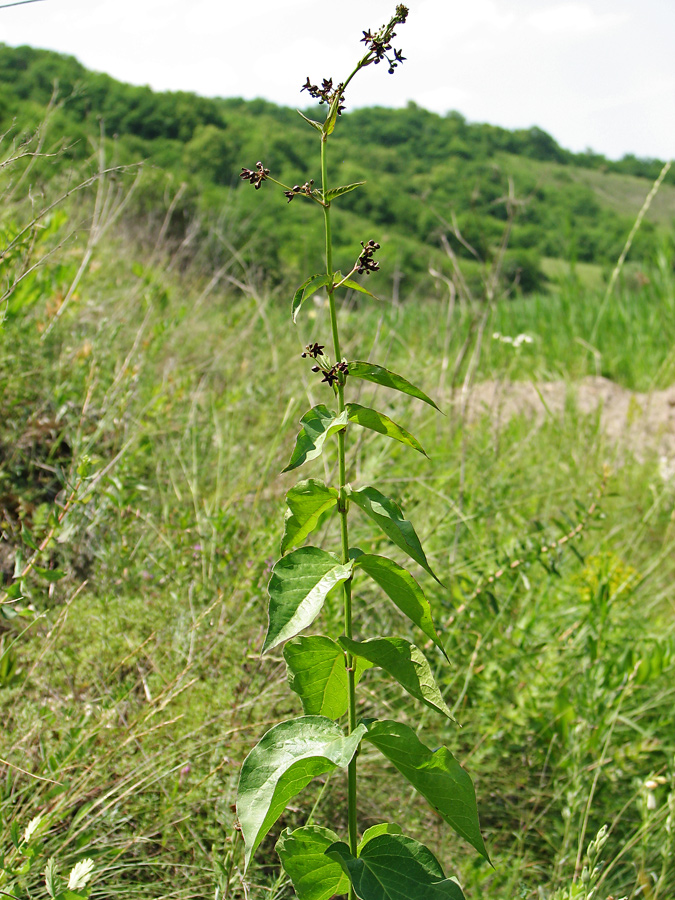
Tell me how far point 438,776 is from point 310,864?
0.18m

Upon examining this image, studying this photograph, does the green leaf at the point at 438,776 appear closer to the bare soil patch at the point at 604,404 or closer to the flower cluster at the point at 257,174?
the flower cluster at the point at 257,174

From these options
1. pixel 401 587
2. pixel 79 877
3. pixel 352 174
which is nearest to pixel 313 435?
pixel 401 587

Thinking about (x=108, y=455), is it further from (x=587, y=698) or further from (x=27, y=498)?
(x=587, y=698)

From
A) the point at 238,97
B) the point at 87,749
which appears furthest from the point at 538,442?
the point at 238,97

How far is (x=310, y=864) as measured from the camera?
2.70 ft

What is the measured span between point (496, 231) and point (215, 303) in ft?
39.6

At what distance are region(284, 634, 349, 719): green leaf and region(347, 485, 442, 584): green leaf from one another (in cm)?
16

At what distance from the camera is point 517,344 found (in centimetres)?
339

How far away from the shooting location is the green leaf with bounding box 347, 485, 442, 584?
2.50 feet

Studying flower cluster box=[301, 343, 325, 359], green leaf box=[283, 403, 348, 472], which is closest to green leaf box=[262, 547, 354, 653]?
green leaf box=[283, 403, 348, 472]

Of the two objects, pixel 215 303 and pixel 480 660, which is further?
pixel 215 303

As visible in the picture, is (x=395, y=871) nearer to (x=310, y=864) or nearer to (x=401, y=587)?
(x=310, y=864)

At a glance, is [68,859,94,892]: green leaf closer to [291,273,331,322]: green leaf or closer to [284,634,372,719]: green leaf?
[284,634,372,719]: green leaf

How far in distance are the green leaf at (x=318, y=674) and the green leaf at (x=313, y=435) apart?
0.21m
